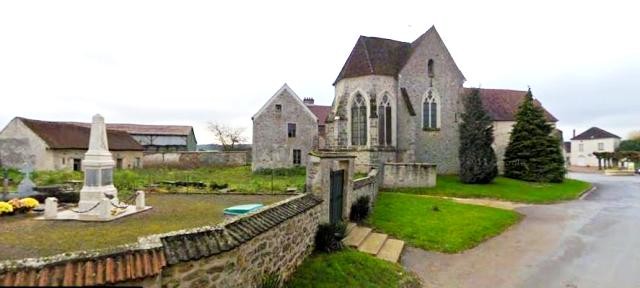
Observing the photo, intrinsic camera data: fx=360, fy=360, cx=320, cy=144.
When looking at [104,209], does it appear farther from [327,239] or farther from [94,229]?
[327,239]

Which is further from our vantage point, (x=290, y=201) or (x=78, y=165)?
(x=78, y=165)

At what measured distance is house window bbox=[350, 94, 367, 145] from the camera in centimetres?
2600

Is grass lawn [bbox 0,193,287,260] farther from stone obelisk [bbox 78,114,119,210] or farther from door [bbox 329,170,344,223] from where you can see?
door [bbox 329,170,344,223]

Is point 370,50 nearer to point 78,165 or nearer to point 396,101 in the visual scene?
point 396,101

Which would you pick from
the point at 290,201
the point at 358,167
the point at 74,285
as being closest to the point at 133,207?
the point at 290,201

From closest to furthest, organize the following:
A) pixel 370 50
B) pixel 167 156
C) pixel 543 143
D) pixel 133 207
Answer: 1. pixel 133 207
2. pixel 370 50
3. pixel 543 143
4. pixel 167 156

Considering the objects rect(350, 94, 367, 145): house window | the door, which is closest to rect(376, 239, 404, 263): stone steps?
the door

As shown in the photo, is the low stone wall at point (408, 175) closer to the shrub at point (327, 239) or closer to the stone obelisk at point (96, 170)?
the shrub at point (327, 239)

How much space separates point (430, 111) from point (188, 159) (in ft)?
79.4

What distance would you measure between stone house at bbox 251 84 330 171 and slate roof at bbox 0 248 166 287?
84.4 feet

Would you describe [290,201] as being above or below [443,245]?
above

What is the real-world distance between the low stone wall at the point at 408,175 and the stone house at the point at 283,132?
8908mm

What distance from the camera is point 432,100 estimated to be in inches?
1129

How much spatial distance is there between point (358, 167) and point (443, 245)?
562 inches
